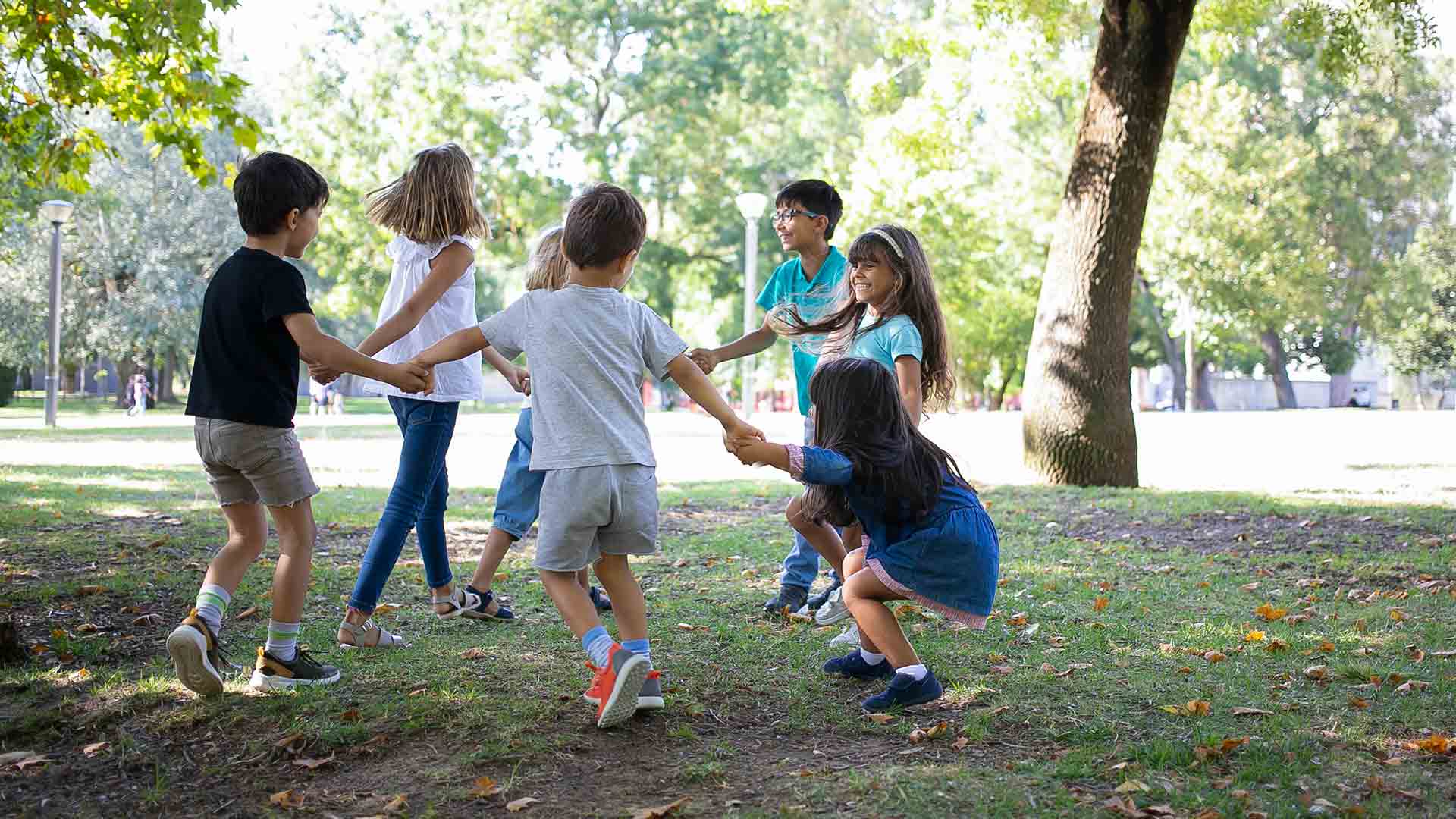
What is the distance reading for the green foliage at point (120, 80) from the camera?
6.41 meters

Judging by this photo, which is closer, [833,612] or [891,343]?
[891,343]

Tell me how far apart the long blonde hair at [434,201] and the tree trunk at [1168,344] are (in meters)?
42.3

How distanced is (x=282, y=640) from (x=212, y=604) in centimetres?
26

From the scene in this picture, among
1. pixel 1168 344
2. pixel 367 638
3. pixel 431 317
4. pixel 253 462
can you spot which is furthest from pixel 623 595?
pixel 1168 344

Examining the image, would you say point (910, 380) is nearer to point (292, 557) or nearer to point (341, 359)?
point (341, 359)

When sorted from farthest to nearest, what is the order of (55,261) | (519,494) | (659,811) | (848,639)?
(55,261) < (519,494) < (848,639) < (659,811)

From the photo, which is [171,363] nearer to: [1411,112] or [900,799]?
[1411,112]

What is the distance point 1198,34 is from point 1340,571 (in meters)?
10.5

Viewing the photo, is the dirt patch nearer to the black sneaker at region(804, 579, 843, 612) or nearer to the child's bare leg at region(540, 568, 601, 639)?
the black sneaker at region(804, 579, 843, 612)

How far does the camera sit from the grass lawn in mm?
3307

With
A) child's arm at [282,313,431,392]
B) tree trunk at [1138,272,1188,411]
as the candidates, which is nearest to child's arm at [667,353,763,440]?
child's arm at [282,313,431,392]

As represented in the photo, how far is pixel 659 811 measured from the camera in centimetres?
311

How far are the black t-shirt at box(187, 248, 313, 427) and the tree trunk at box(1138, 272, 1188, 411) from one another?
43.2 meters

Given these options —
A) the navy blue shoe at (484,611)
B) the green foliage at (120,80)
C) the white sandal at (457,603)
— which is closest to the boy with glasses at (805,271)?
the navy blue shoe at (484,611)
